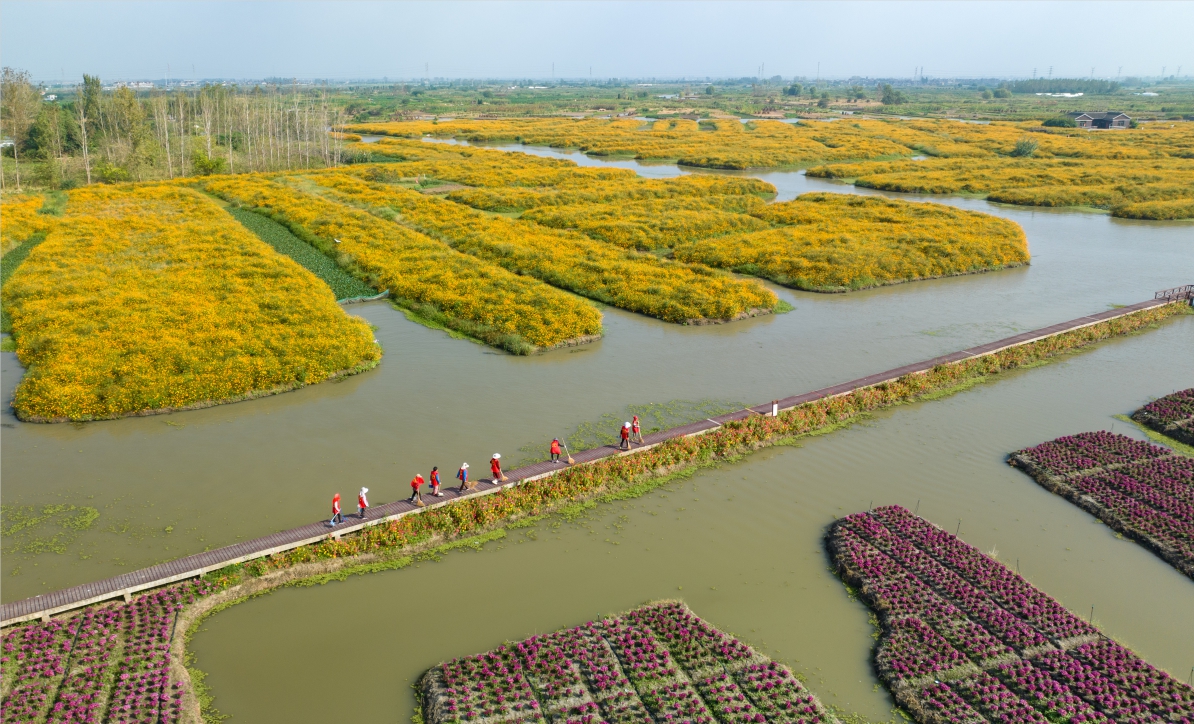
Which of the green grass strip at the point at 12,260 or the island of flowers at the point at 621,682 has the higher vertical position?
the green grass strip at the point at 12,260

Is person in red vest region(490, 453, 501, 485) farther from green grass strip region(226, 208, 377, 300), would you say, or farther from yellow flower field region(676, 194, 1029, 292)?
yellow flower field region(676, 194, 1029, 292)

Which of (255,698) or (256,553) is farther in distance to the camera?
(256,553)

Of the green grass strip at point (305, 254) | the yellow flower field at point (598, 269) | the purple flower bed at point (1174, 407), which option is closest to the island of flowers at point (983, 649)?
the purple flower bed at point (1174, 407)

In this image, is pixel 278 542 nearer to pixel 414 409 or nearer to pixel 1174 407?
pixel 414 409

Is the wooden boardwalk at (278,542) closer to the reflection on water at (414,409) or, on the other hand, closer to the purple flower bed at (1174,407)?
the reflection on water at (414,409)

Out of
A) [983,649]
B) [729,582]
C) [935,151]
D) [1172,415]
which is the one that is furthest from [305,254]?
[935,151]

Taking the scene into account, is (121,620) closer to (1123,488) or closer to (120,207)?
(1123,488)

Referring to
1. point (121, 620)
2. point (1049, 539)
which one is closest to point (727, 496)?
point (1049, 539)
